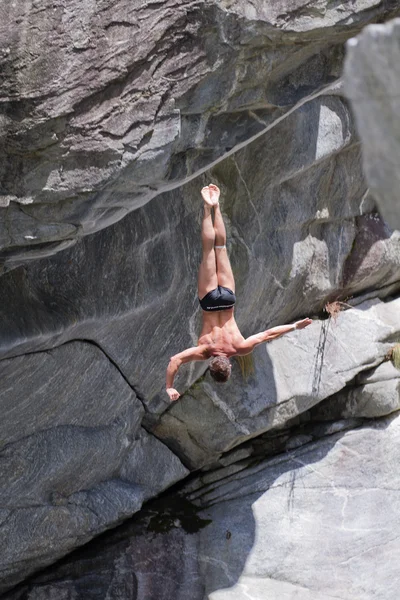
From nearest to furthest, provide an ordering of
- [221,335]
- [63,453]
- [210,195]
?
1. [210,195]
2. [221,335]
3. [63,453]

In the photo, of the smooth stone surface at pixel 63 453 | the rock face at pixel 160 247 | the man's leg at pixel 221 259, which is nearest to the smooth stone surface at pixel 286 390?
the rock face at pixel 160 247

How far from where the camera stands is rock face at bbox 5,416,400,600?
12438mm

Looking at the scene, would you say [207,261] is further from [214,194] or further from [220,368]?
[220,368]

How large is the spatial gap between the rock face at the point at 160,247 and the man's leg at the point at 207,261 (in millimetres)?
710

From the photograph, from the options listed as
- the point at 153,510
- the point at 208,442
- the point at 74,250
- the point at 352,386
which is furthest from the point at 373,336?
the point at 74,250

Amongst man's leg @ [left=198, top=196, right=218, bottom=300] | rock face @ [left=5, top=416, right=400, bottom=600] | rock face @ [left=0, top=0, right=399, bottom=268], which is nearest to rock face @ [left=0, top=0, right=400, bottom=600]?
rock face @ [left=0, top=0, right=399, bottom=268]

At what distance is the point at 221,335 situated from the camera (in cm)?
1020

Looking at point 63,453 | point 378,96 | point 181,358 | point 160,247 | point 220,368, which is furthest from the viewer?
point 63,453

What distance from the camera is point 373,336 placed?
1356cm

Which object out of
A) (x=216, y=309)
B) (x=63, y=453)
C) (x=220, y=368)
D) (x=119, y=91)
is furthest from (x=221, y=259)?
(x=63, y=453)

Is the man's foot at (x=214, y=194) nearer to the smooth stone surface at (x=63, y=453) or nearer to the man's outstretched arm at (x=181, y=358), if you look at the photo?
the man's outstretched arm at (x=181, y=358)

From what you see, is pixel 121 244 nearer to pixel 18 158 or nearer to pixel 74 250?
pixel 74 250

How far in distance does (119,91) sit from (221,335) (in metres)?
2.89

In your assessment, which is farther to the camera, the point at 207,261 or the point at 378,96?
the point at 207,261
